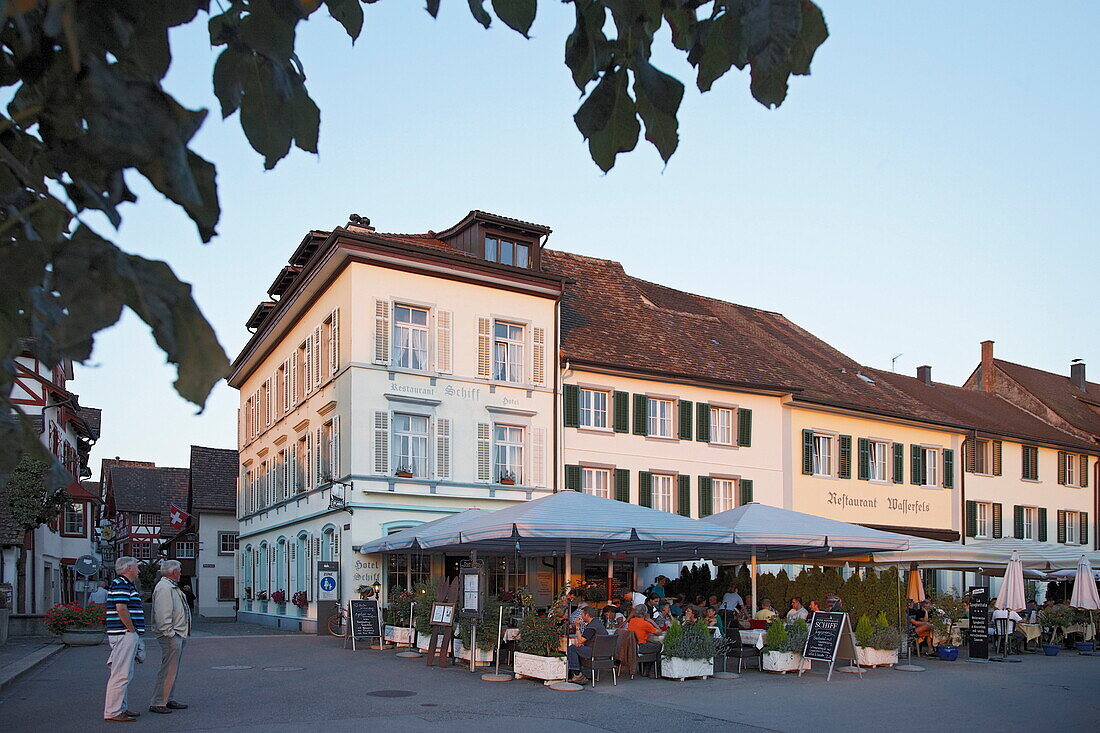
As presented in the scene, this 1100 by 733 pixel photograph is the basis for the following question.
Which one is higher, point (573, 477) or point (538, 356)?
point (538, 356)

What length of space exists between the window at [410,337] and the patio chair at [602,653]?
12766 mm

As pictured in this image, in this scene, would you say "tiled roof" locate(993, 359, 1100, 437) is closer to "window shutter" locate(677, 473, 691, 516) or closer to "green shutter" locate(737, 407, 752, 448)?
Answer: "green shutter" locate(737, 407, 752, 448)

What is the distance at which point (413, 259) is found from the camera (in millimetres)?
26641

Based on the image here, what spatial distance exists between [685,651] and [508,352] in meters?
13.7

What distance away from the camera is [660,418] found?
3089cm

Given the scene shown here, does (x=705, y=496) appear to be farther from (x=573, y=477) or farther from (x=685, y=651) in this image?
(x=685, y=651)

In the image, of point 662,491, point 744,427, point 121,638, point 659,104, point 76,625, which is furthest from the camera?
point 744,427

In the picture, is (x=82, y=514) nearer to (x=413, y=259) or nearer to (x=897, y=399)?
(x=413, y=259)

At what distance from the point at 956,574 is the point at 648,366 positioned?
1535cm

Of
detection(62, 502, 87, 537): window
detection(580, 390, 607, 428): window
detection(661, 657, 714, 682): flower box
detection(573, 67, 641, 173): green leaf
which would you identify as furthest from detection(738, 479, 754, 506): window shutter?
detection(573, 67, 641, 173): green leaf

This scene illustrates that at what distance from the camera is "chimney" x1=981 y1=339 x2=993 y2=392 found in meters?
50.4

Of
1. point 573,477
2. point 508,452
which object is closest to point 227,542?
point 508,452

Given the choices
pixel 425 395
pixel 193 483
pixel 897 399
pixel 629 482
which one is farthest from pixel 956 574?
pixel 193 483

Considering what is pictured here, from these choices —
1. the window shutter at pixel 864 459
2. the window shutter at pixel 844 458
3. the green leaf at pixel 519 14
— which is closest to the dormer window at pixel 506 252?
the window shutter at pixel 844 458
